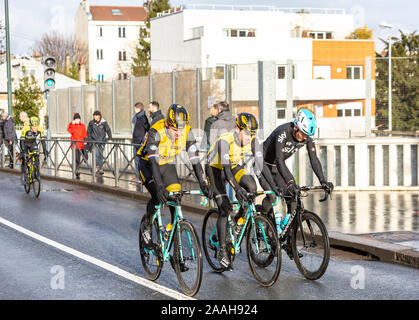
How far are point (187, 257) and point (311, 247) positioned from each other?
4.61ft

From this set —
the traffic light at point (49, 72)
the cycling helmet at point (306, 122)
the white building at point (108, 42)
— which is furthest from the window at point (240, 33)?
the cycling helmet at point (306, 122)

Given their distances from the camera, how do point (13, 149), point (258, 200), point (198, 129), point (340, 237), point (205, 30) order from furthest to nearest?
point (205, 30), point (13, 149), point (198, 129), point (258, 200), point (340, 237)

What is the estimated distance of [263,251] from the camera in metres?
7.60

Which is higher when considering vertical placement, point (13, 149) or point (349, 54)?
point (349, 54)

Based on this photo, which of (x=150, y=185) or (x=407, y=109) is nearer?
(x=150, y=185)

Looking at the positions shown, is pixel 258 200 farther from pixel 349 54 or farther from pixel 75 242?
pixel 349 54

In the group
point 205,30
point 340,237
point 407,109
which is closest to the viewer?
point 340,237

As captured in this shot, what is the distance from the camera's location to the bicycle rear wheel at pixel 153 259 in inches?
297

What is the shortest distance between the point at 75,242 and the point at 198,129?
8.11m

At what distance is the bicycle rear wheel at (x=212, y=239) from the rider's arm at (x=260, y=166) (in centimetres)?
64

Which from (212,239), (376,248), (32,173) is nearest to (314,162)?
(212,239)

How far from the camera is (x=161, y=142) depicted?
743 centimetres

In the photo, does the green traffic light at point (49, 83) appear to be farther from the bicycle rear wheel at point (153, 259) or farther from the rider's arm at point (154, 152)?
the rider's arm at point (154, 152)

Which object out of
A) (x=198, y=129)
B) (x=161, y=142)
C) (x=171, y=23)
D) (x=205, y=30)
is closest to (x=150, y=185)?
(x=161, y=142)
